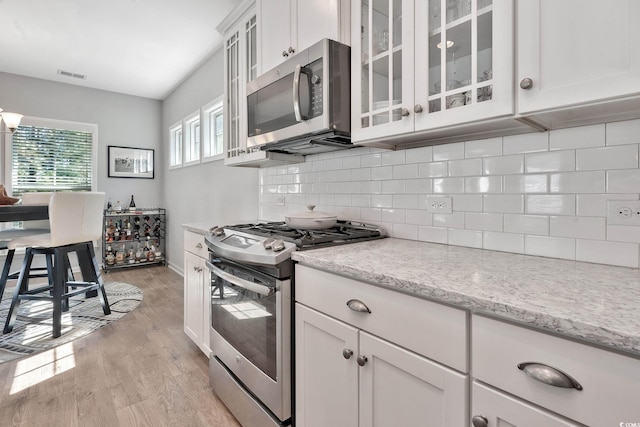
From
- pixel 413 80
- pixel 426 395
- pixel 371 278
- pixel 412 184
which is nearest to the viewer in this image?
pixel 426 395

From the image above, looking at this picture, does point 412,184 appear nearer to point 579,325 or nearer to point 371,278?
point 371,278

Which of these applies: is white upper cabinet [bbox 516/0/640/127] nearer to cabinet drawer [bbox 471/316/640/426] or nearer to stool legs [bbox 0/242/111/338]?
cabinet drawer [bbox 471/316/640/426]

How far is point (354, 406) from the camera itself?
103 centimetres

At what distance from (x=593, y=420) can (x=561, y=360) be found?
10 cm

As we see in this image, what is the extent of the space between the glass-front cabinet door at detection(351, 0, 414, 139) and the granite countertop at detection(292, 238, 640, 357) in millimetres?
560

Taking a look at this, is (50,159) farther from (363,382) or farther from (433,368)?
(433,368)

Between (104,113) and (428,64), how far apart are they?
5.28 meters

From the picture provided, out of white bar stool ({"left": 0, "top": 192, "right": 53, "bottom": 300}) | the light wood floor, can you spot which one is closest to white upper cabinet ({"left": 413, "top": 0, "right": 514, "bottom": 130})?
the light wood floor

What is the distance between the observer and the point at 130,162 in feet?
16.6

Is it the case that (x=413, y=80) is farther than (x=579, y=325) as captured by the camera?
Yes

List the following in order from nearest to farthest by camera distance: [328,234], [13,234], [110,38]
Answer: [328,234], [13,234], [110,38]

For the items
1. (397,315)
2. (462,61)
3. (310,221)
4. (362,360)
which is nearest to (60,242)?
(310,221)

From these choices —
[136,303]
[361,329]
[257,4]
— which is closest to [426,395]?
[361,329]

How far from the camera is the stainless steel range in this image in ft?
4.18
